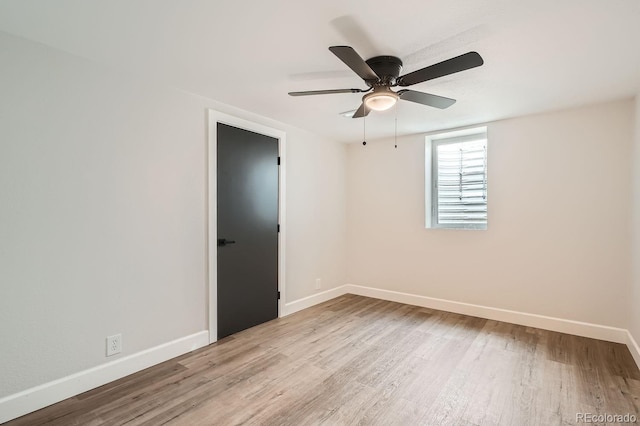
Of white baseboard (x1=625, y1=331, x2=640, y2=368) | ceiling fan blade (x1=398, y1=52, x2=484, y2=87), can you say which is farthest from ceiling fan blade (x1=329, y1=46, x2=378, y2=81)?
white baseboard (x1=625, y1=331, x2=640, y2=368)

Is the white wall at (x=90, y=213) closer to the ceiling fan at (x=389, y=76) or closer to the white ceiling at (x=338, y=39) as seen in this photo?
the white ceiling at (x=338, y=39)

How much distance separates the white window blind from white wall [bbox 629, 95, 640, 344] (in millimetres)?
1318

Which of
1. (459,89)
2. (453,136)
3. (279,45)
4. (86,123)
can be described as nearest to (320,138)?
(453,136)

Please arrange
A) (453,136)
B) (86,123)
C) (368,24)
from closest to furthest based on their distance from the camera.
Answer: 1. (368,24)
2. (86,123)
3. (453,136)

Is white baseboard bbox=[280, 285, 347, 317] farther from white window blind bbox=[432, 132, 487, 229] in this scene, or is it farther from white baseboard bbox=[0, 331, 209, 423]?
white window blind bbox=[432, 132, 487, 229]

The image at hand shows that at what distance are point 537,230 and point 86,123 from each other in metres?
4.36

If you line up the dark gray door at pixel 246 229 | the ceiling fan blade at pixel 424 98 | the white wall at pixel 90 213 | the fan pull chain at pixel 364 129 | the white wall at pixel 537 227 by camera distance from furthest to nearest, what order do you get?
the fan pull chain at pixel 364 129 → the dark gray door at pixel 246 229 → the white wall at pixel 537 227 → the ceiling fan blade at pixel 424 98 → the white wall at pixel 90 213

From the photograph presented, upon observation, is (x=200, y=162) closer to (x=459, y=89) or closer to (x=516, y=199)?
(x=459, y=89)

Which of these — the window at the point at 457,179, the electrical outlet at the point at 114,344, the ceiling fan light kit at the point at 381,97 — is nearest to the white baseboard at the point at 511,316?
the window at the point at 457,179

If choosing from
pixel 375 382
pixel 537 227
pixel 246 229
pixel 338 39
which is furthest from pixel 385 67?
pixel 537 227

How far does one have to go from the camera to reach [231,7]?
1690mm

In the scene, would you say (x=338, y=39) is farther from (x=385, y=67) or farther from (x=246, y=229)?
(x=246, y=229)

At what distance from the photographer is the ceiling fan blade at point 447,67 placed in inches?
68.5

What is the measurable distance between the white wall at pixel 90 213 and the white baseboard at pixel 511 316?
107 inches
